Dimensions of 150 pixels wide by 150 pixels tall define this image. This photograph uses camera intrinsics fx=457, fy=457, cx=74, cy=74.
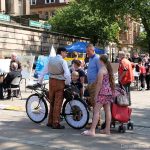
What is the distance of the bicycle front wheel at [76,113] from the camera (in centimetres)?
1003

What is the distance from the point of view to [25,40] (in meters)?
44.5

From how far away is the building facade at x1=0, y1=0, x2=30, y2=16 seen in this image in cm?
6013

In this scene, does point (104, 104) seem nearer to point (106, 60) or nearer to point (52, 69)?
point (106, 60)

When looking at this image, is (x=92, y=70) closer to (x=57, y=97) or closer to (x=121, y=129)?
Result: (x=57, y=97)

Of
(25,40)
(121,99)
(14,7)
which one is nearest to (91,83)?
(121,99)

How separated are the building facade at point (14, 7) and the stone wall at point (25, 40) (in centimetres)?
1172

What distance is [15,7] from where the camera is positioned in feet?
212

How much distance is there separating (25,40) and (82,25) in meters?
16.2

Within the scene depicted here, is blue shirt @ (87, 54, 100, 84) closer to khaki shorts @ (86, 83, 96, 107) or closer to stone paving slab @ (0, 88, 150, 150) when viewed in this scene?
khaki shorts @ (86, 83, 96, 107)

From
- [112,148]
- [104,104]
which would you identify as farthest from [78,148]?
[104,104]

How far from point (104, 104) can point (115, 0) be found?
26759 millimetres

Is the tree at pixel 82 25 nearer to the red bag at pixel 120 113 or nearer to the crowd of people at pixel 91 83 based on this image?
the crowd of people at pixel 91 83

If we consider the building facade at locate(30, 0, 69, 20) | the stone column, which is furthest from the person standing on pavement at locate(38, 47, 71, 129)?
the building facade at locate(30, 0, 69, 20)

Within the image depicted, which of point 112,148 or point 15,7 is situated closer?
point 112,148
